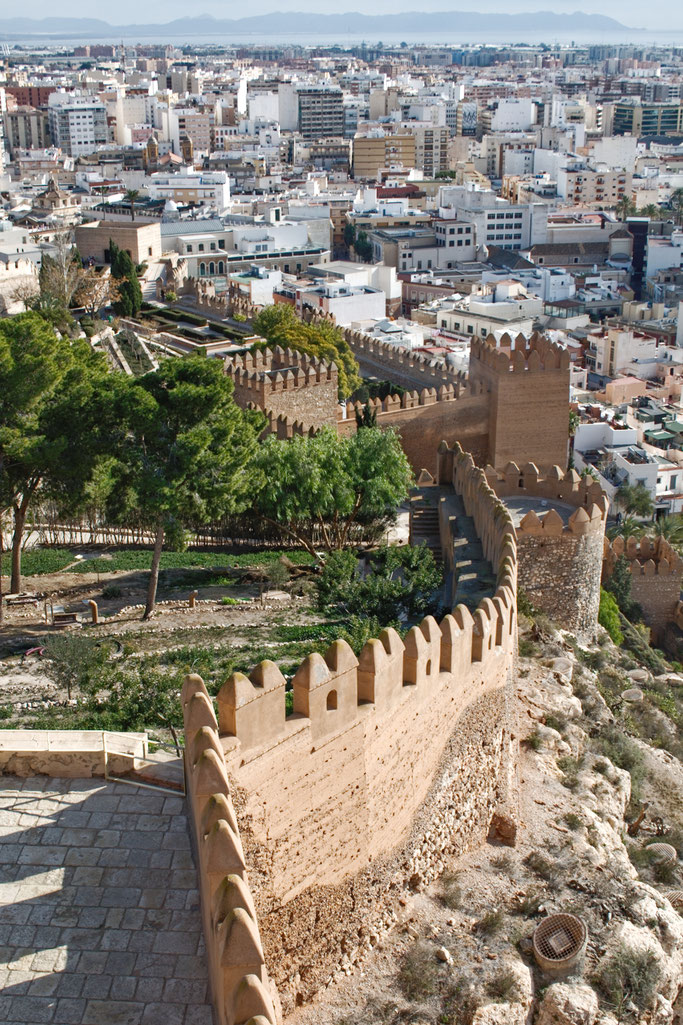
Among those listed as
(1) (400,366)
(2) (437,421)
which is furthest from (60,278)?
(2) (437,421)

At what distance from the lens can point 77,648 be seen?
1004 cm

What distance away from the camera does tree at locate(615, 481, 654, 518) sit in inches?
1224

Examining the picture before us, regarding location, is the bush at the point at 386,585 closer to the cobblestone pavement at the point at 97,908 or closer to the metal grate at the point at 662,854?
the metal grate at the point at 662,854

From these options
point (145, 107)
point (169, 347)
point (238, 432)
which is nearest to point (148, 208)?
point (169, 347)

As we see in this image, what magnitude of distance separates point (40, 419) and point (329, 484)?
3.93 meters

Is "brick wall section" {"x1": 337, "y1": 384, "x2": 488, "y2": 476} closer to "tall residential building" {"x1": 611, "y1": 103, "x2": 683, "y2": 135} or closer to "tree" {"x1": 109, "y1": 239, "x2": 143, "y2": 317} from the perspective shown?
"tree" {"x1": 109, "y1": 239, "x2": 143, "y2": 317}

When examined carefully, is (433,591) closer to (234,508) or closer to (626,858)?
(234,508)

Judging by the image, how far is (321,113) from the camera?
126562 mm

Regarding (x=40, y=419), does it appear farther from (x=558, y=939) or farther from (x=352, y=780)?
(x=558, y=939)

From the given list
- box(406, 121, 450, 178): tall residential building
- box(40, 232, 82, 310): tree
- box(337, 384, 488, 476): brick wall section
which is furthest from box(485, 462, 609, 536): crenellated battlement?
box(406, 121, 450, 178): tall residential building

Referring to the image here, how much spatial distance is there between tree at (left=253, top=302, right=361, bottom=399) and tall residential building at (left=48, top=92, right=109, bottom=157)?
8943 centimetres

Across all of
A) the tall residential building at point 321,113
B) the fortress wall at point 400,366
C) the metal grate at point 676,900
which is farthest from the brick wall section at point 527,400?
the tall residential building at point 321,113

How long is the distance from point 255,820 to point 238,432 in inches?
263

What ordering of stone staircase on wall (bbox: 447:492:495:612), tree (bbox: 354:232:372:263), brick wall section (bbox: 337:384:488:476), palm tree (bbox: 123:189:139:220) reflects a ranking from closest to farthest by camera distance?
stone staircase on wall (bbox: 447:492:495:612)
brick wall section (bbox: 337:384:488:476)
palm tree (bbox: 123:189:139:220)
tree (bbox: 354:232:372:263)
